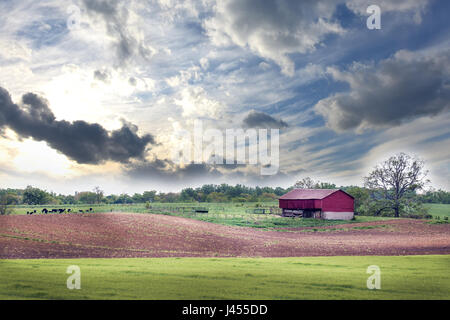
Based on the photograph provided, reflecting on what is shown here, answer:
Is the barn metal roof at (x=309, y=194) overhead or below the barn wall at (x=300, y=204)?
overhead

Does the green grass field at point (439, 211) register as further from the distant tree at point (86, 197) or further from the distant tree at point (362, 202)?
the distant tree at point (86, 197)

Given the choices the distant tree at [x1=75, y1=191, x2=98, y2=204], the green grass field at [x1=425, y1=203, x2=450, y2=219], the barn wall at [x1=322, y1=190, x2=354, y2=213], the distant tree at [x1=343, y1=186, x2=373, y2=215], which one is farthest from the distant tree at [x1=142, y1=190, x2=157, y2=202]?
the green grass field at [x1=425, y1=203, x2=450, y2=219]

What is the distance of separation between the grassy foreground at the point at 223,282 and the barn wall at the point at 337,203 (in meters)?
51.5

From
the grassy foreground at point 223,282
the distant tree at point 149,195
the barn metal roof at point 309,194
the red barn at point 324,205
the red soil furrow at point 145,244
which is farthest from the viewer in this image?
the distant tree at point 149,195

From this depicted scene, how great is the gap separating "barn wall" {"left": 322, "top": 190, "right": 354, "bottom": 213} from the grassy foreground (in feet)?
169

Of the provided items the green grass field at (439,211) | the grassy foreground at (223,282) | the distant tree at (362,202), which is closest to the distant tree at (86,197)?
the distant tree at (362,202)

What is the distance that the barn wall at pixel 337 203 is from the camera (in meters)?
68.1

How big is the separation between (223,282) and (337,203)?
2376 inches

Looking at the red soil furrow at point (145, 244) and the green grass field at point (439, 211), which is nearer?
the red soil furrow at point (145, 244)

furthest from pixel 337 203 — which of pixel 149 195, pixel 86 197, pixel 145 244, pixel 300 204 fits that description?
pixel 86 197

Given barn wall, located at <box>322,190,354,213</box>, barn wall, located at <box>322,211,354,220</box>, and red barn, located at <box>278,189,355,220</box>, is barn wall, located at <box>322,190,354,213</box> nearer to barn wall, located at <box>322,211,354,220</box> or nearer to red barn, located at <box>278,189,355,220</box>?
red barn, located at <box>278,189,355,220</box>

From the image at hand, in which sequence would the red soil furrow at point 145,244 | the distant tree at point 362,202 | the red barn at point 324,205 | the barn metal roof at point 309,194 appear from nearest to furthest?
the red soil furrow at point 145,244 → the red barn at point 324,205 → the barn metal roof at point 309,194 → the distant tree at point 362,202

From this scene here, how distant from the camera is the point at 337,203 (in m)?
68.7
